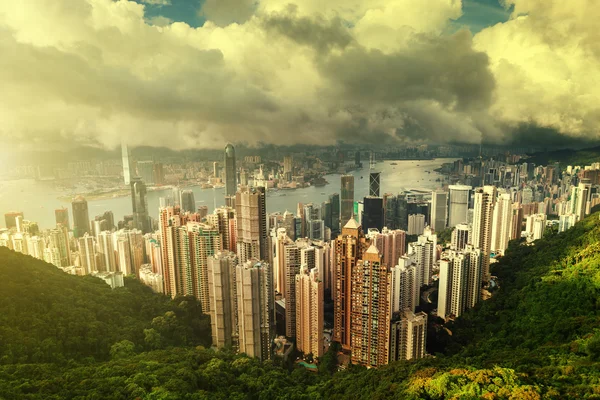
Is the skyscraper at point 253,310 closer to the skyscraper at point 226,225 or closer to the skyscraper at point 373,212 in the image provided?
the skyscraper at point 226,225

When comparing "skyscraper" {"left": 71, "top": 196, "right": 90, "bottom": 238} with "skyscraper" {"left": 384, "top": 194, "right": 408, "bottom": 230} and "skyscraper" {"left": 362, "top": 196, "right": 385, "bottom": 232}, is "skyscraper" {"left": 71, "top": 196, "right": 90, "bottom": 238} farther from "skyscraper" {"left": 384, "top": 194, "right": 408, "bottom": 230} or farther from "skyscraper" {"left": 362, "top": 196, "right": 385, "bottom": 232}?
"skyscraper" {"left": 384, "top": 194, "right": 408, "bottom": 230}

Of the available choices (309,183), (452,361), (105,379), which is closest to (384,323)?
(452,361)

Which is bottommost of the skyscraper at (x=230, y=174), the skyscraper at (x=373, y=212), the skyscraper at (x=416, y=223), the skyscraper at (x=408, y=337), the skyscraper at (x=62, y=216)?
the skyscraper at (x=408, y=337)

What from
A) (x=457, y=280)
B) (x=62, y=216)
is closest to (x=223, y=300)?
(x=457, y=280)

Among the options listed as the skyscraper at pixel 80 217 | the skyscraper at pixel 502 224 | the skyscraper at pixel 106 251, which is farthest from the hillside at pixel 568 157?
the skyscraper at pixel 80 217

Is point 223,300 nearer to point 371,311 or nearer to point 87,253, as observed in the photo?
point 371,311

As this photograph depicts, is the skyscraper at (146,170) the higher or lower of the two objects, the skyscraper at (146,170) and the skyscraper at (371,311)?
the higher
